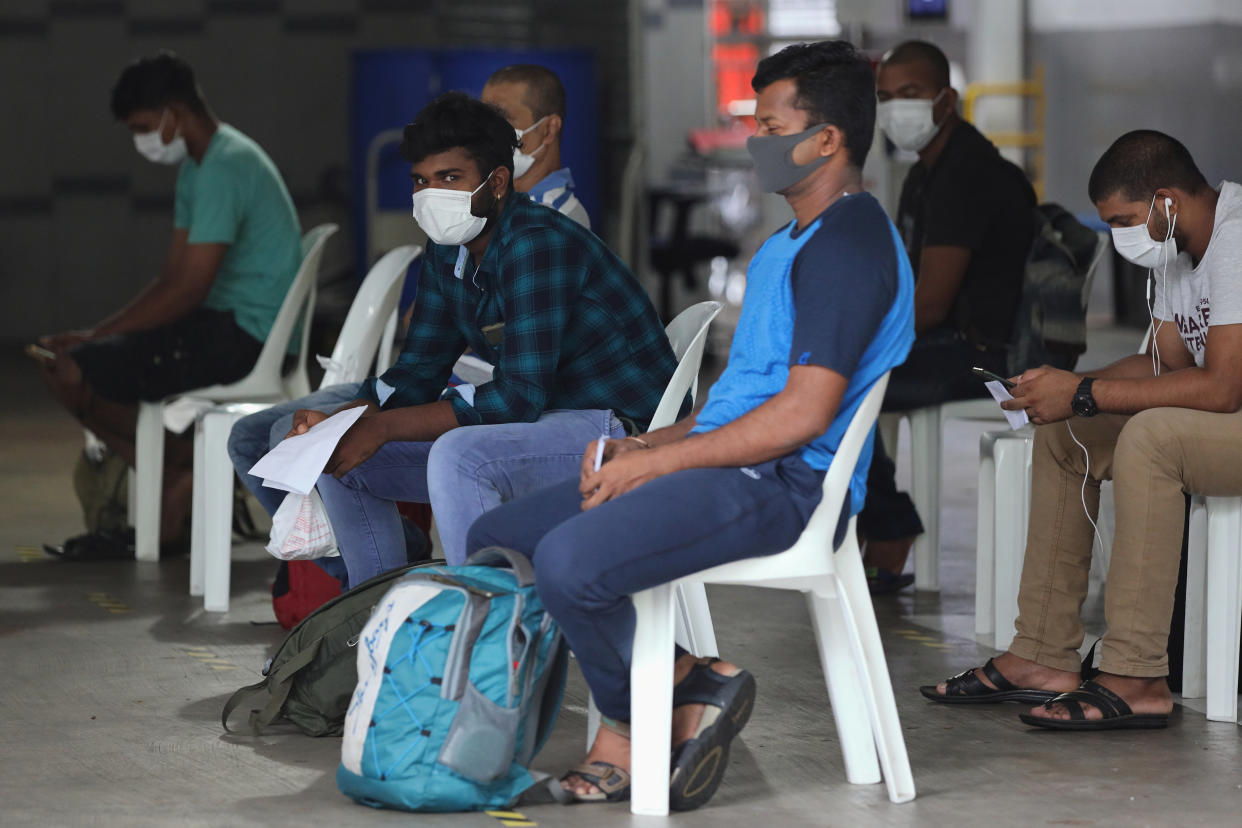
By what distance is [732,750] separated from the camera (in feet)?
9.06

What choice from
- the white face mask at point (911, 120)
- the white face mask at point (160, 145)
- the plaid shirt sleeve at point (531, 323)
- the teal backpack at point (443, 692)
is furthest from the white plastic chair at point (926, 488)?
the white face mask at point (160, 145)

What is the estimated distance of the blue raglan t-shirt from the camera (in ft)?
7.50

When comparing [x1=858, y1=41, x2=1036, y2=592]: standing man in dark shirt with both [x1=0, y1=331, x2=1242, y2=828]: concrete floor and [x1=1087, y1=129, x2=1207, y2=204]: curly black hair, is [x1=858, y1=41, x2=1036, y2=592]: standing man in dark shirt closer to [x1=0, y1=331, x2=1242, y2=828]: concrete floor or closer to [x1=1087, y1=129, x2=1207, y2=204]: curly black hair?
[x1=0, y1=331, x2=1242, y2=828]: concrete floor

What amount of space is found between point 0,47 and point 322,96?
6.85ft

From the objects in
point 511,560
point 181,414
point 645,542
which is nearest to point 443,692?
point 511,560

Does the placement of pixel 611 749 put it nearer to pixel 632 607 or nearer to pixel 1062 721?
pixel 632 607

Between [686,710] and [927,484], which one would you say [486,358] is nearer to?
[686,710]

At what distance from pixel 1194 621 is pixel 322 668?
164cm

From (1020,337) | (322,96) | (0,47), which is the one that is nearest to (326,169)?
(322,96)

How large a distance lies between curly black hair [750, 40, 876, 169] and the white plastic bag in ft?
4.00

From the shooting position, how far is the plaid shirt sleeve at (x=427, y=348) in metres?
3.15

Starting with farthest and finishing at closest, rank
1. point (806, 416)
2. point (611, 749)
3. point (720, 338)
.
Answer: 1. point (720, 338)
2. point (611, 749)
3. point (806, 416)

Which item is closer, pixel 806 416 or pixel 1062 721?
pixel 806 416

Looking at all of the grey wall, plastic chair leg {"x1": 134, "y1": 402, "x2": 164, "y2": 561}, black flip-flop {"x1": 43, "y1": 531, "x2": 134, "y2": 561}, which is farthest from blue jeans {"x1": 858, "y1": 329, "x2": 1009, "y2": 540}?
the grey wall
